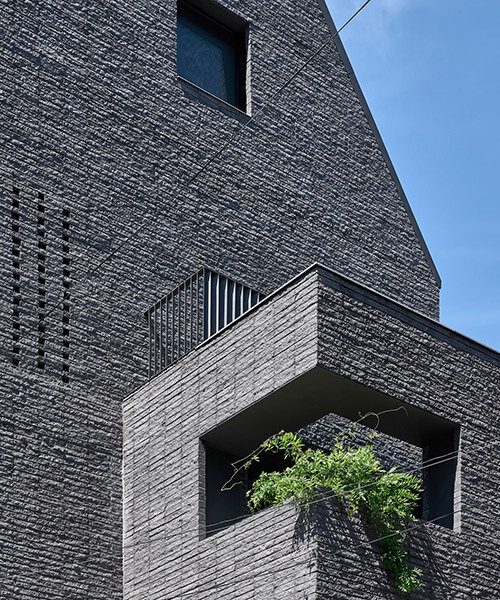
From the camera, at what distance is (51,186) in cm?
1229

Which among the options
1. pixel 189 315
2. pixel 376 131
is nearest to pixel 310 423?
pixel 189 315

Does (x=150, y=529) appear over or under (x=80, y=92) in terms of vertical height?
under

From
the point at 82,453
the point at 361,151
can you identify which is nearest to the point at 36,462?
the point at 82,453

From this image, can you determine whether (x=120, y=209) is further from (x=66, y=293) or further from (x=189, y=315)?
(x=189, y=315)

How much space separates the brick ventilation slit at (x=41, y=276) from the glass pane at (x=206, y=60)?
11.0ft

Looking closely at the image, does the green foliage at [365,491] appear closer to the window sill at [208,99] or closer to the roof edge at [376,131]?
the window sill at [208,99]

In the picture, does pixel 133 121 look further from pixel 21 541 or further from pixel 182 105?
pixel 21 541

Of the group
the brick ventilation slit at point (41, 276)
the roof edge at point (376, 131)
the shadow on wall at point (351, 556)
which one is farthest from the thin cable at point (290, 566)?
the roof edge at point (376, 131)

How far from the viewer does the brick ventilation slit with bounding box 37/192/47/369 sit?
37.7ft

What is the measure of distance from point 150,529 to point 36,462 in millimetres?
1217

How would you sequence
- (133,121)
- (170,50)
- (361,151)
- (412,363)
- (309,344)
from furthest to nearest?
(361,151), (170,50), (133,121), (412,363), (309,344)

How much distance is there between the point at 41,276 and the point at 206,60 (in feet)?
14.7

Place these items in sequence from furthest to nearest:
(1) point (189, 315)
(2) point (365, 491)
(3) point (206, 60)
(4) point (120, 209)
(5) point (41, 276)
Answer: (3) point (206, 60)
(4) point (120, 209)
(1) point (189, 315)
(5) point (41, 276)
(2) point (365, 491)

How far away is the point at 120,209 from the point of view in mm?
12820
